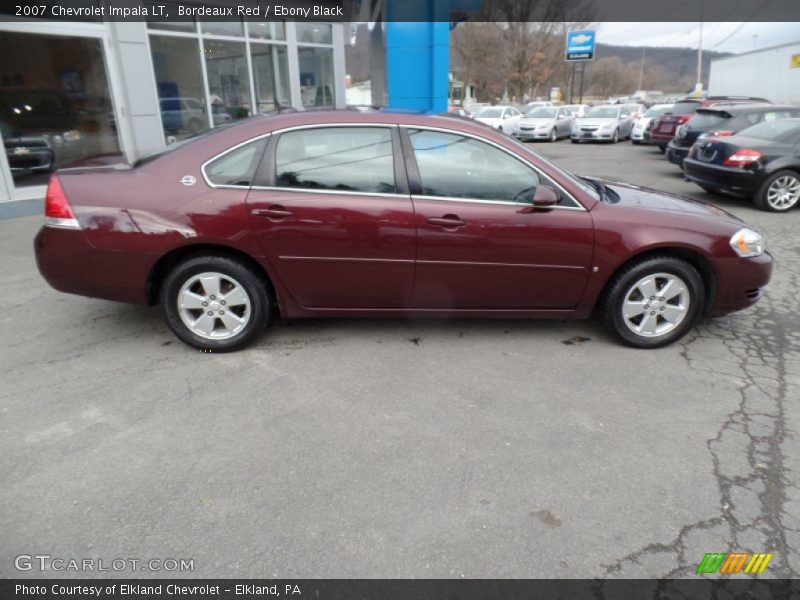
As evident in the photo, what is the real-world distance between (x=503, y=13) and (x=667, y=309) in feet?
152

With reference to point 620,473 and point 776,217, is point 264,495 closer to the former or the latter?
point 620,473

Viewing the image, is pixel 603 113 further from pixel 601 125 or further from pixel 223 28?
pixel 223 28

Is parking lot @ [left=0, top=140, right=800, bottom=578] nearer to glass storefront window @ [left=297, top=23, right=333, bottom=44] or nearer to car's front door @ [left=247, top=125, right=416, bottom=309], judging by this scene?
car's front door @ [left=247, top=125, right=416, bottom=309]

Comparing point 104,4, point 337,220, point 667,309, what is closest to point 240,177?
point 337,220

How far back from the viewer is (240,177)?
3732 millimetres

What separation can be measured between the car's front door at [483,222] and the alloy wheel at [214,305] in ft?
4.07

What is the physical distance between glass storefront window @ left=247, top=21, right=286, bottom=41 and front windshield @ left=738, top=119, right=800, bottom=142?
9.22 meters

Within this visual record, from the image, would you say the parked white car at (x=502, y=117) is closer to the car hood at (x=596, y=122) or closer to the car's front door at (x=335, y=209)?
the car hood at (x=596, y=122)

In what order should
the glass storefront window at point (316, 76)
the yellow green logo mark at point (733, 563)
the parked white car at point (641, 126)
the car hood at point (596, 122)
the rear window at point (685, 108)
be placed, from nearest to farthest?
the yellow green logo mark at point (733, 563), the glass storefront window at point (316, 76), the rear window at point (685, 108), the parked white car at point (641, 126), the car hood at point (596, 122)

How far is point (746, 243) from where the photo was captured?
13.0ft

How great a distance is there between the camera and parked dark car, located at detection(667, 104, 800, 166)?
35.2 feet

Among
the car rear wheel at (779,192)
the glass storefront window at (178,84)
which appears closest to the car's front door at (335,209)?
the glass storefront window at (178,84)

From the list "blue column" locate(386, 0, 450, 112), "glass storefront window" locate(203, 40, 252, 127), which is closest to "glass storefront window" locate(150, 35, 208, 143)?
"glass storefront window" locate(203, 40, 252, 127)

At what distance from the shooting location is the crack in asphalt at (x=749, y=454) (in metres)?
2.24
